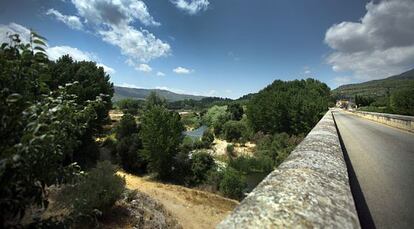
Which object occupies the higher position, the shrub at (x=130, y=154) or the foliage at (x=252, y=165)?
the shrub at (x=130, y=154)

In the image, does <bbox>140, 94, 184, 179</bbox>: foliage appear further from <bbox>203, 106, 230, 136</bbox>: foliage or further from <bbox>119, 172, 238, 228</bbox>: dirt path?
<bbox>203, 106, 230, 136</bbox>: foliage

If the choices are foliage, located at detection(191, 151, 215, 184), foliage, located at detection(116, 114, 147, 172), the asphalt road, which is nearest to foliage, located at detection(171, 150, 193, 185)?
→ foliage, located at detection(191, 151, 215, 184)

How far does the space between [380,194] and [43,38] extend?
17.0 feet

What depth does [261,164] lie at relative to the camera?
34.5 meters

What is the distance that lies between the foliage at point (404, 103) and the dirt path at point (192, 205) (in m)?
30.1

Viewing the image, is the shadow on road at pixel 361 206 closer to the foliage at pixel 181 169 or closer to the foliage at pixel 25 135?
the foliage at pixel 25 135

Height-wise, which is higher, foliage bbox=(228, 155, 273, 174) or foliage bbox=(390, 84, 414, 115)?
foliage bbox=(390, 84, 414, 115)

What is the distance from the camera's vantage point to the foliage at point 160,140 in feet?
88.5

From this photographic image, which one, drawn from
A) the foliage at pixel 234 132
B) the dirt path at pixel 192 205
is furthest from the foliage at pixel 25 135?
the foliage at pixel 234 132

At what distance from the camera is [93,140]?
88.1 feet

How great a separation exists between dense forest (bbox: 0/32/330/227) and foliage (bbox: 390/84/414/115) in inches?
425

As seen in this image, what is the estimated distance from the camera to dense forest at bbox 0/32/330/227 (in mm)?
2152

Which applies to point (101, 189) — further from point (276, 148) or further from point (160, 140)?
point (276, 148)

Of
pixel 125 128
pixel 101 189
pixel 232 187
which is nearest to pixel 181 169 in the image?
pixel 232 187
